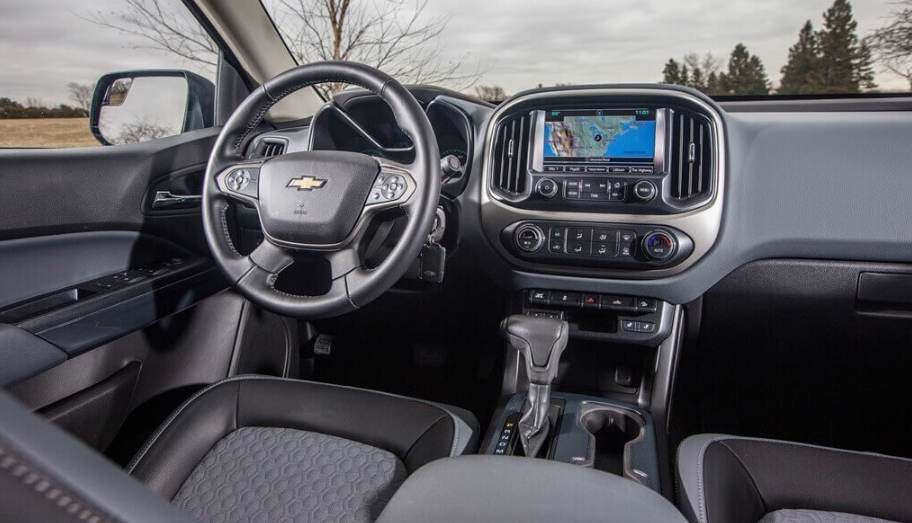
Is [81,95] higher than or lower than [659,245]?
higher

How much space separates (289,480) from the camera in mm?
1273

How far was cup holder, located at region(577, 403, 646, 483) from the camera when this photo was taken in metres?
1.60

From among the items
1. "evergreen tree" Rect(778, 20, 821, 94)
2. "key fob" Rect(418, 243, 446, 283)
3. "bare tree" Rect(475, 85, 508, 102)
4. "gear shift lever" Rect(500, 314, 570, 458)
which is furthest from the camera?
"bare tree" Rect(475, 85, 508, 102)

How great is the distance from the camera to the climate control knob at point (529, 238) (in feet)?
5.90

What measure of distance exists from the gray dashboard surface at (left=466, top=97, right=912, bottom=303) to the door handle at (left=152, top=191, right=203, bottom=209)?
1261mm

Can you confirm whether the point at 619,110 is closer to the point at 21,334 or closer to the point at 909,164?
the point at 909,164

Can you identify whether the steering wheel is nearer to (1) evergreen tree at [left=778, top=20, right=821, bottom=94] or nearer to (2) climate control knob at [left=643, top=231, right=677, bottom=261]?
(2) climate control knob at [left=643, top=231, right=677, bottom=261]

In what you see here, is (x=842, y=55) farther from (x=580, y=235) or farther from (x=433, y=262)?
(x=433, y=262)

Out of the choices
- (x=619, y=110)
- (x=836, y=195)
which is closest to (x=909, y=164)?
(x=836, y=195)

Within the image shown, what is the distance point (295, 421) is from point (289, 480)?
6.8 inches

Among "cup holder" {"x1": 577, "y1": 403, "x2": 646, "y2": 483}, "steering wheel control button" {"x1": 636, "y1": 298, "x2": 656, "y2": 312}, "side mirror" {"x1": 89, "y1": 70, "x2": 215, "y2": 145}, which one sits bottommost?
"cup holder" {"x1": 577, "y1": 403, "x2": 646, "y2": 483}

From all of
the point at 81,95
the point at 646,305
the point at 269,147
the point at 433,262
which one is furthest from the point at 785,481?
the point at 81,95

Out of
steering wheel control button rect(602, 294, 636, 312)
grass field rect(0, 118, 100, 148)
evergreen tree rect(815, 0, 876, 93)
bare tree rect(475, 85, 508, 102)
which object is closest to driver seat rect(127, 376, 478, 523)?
steering wheel control button rect(602, 294, 636, 312)

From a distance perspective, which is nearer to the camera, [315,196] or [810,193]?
[315,196]
